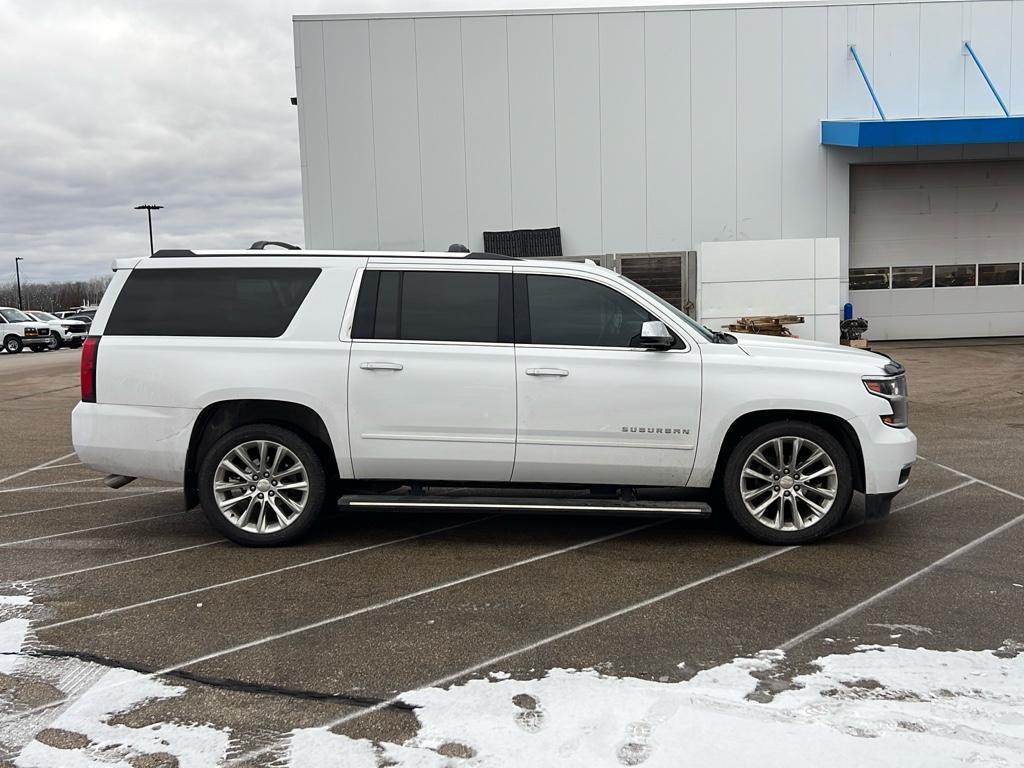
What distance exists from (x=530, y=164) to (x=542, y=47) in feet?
8.35

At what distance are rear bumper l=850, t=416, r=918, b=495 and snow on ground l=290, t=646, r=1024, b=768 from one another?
1.82 meters

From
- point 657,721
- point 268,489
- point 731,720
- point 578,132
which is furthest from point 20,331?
point 731,720

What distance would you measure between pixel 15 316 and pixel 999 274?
34.7 m

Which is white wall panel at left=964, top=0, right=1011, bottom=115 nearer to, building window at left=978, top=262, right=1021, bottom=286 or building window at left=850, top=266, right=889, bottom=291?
building window at left=978, top=262, right=1021, bottom=286

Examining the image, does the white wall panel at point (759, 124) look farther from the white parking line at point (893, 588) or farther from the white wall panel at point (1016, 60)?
the white parking line at point (893, 588)

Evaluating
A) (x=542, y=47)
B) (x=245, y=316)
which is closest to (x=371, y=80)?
(x=542, y=47)

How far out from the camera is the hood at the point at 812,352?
589 centimetres

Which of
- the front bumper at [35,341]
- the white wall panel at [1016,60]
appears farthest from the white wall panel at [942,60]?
the front bumper at [35,341]

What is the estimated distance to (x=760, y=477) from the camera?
5801mm

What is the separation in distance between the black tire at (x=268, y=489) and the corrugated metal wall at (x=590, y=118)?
1455cm

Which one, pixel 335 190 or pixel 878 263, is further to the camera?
pixel 878 263

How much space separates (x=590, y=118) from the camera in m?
19.8

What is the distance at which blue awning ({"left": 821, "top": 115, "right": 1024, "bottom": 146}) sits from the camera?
62.6 ft

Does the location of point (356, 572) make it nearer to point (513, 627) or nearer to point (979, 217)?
point (513, 627)
